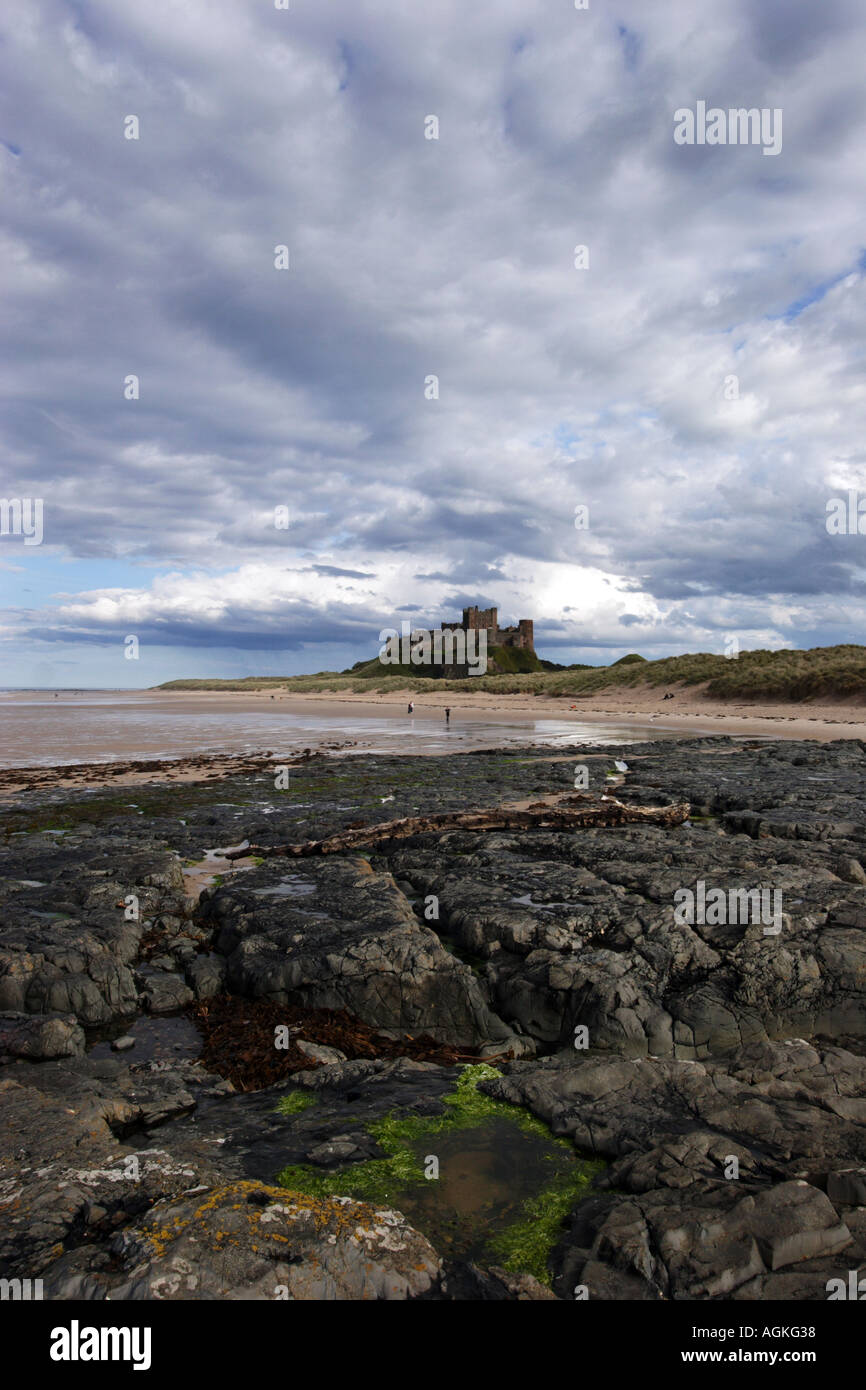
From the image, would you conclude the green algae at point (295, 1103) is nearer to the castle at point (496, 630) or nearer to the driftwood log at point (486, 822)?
the driftwood log at point (486, 822)

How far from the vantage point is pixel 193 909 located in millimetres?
9492

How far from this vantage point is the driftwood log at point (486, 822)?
40.9ft

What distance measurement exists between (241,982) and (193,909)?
103 inches

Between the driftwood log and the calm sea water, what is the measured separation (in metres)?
16.3

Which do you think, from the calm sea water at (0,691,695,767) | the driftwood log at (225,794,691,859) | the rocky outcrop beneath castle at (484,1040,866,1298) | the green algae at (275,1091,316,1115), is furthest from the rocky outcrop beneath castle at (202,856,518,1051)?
the calm sea water at (0,691,695,767)

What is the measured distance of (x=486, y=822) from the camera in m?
13.9

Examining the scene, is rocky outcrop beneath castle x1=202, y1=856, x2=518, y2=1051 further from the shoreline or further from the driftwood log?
the shoreline

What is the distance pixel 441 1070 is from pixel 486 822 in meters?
8.39

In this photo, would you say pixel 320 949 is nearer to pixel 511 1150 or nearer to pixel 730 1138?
pixel 511 1150

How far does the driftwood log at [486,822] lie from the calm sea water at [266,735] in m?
16.3

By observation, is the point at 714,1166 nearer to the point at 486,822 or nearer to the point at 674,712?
the point at 486,822

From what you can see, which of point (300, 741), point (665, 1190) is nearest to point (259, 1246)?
point (665, 1190)

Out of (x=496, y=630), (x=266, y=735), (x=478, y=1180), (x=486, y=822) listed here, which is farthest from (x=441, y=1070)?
(x=496, y=630)

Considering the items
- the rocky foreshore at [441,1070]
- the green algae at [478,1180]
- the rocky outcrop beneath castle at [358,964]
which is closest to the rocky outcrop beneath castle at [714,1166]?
the rocky foreshore at [441,1070]
